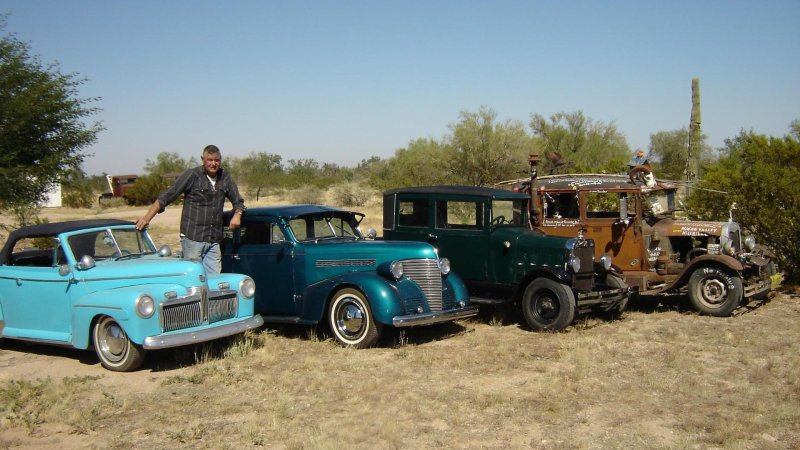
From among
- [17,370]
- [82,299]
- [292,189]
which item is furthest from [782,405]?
[292,189]

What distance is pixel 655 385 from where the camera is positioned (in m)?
6.64

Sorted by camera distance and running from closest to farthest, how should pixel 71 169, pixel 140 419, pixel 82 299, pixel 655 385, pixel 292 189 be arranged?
pixel 140 419
pixel 655 385
pixel 82 299
pixel 71 169
pixel 292 189

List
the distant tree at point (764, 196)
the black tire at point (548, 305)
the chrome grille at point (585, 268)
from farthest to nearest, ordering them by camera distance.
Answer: the distant tree at point (764, 196) < the chrome grille at point (585, 268) < the black tire at point (548, 305)

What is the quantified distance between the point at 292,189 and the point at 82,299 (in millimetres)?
43714

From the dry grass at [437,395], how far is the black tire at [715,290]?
1009 mm

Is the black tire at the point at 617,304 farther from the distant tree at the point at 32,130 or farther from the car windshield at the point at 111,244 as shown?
the distant tree at the point at 32,130

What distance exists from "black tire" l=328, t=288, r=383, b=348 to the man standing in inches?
58.5

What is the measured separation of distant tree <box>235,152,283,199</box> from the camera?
53.2 meters

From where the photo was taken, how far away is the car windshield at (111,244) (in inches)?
303

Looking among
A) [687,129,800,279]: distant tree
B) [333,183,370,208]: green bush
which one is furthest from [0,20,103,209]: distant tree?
[333,183,370,208]: green bush

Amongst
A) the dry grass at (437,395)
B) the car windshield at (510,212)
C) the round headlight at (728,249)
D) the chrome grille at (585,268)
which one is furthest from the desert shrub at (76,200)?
the round headlight at (728,249)

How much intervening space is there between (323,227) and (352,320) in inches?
57.3

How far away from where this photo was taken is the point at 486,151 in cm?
2894

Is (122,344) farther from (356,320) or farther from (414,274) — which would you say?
(414,274)
